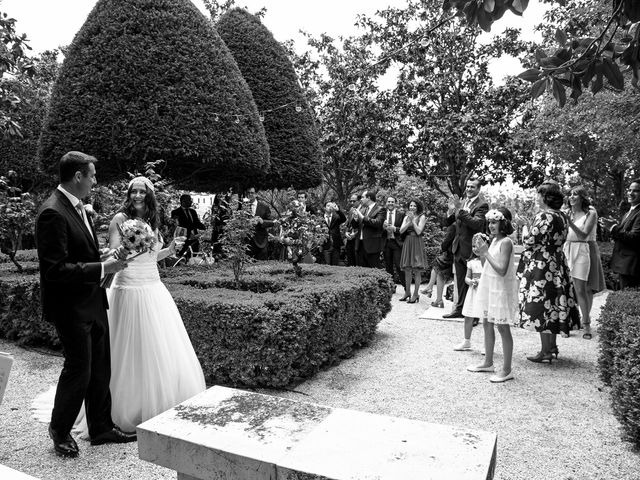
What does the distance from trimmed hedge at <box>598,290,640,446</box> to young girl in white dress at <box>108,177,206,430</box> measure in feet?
11.3

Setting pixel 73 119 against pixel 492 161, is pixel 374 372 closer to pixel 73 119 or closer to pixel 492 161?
pixel 73 119

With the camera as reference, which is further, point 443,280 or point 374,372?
point 443,280

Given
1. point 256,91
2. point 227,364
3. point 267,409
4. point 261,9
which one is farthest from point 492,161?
point 267,409

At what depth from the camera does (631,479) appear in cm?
349

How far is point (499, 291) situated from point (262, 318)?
2557 mm

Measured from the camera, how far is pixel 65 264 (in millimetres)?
3559

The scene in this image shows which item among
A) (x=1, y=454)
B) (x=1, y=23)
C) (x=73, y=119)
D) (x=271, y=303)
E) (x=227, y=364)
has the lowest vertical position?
(x=1, y=454)

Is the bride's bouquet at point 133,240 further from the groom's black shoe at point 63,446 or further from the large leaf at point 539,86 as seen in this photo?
the large leaf at point 539,86

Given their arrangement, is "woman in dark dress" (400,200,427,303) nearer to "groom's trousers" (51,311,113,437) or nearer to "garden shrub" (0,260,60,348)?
"garden shrub" (0,260,60,348)

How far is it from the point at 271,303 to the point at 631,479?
3387 mm

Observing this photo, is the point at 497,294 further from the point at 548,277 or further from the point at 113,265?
the point at 113,265

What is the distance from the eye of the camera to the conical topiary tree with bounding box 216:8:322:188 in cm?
1253

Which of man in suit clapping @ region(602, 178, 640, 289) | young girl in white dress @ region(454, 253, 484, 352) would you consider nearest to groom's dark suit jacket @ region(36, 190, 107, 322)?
young girl in white dress @ region(454, 253, 484, 352)

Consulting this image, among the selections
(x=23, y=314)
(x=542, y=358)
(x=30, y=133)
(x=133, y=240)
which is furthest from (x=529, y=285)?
(x=30, y=133)
